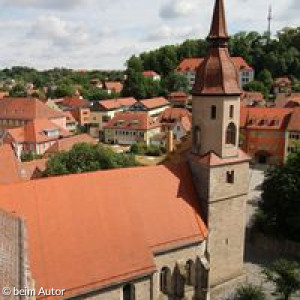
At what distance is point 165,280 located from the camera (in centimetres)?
2428

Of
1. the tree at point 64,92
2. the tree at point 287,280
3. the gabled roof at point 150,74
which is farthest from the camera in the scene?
the tree at point 64,92

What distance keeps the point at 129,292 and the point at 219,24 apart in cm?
1614

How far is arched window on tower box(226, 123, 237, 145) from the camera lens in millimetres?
26688

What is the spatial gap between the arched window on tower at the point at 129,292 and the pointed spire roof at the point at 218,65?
11.9 meters

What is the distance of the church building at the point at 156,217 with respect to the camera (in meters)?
20.4

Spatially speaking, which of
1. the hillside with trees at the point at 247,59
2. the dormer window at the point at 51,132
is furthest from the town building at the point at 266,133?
the hillside with trees at the point at 247,59

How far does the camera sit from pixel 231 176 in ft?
89.6

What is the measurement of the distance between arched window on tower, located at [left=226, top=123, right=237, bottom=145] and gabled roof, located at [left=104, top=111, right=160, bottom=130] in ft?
200

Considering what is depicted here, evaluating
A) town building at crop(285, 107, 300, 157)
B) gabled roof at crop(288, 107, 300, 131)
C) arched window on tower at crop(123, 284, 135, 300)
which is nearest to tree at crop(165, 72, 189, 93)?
town building at crop(285, 107, 300, 157)

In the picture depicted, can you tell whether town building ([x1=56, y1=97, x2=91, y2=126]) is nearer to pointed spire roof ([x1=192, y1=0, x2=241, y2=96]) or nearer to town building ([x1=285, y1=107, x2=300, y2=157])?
town building ([x1=285, y1=107, x2=300, y2=157])

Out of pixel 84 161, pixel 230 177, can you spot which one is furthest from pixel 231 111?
pixel 84 161

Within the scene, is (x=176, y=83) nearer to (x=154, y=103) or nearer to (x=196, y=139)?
(x=154, y=103)

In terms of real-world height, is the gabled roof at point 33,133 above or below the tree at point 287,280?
above

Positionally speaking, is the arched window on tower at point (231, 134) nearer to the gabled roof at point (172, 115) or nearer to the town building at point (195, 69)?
the gabled roof at point (172, 115)
